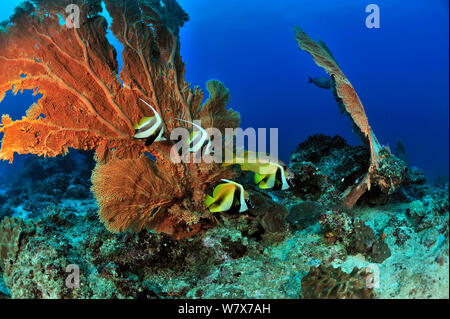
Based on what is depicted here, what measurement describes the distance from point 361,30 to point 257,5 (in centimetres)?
2925

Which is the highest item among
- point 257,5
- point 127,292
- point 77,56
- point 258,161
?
point 257,5

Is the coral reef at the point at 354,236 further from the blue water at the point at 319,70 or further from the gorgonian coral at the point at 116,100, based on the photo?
the blue water at the point at 319,70

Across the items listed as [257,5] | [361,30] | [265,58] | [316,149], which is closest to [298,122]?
[265,58]

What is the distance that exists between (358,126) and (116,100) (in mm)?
4115

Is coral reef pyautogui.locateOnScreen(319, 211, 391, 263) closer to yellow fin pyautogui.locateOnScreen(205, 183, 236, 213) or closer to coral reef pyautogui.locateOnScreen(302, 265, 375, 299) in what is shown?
coral reef pyautogui.locateOnScreen(302, 265, 375, 299)

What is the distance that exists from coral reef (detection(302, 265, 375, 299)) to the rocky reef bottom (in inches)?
0.4

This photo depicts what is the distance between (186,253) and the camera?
369 centimetres

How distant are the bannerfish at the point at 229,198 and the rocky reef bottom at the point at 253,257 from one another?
45.2 inches

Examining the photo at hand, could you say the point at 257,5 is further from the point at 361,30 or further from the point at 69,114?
the point at 69,114

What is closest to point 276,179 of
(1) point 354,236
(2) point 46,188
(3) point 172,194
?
(3) point 172,194

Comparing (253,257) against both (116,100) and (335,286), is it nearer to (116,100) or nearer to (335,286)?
(335,286)

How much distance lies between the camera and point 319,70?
79.4 metres

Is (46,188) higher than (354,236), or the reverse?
(46,188)

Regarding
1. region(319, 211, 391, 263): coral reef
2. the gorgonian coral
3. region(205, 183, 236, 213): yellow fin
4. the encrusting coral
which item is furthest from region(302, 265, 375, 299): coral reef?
the encrusting coral
